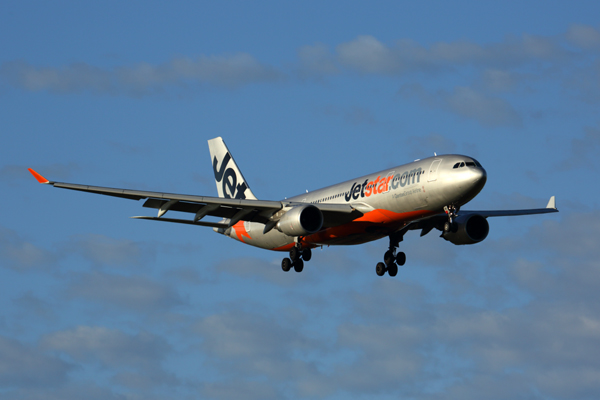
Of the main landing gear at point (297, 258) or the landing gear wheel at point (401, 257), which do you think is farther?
the landing gear wheel at point (401, 257)

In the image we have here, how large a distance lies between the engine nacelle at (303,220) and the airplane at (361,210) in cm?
5

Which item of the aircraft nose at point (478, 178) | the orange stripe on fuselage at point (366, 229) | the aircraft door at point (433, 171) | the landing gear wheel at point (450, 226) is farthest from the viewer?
the orange stripe on fuselage at point (366, 229)

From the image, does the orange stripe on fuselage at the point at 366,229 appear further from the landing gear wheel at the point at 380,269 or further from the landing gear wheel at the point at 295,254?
the landing gear wheel at the point at 380,269

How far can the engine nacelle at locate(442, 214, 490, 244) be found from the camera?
169ft

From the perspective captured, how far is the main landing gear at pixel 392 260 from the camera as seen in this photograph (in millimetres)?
51906

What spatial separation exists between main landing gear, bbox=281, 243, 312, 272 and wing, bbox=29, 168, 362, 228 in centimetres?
228

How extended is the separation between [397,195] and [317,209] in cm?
435

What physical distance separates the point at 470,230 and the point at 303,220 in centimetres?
1090

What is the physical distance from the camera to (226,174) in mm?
61906

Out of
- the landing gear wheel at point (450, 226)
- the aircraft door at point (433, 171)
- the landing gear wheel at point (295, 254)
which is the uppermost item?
the aircraft door at point (433, 171)

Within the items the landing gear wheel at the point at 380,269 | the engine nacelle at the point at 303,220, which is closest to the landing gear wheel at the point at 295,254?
the engine nacelle at the point at 303,220

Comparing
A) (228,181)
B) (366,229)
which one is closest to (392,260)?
(366,229)

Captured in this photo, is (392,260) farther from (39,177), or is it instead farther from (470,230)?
(39,177)

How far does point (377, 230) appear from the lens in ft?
159
